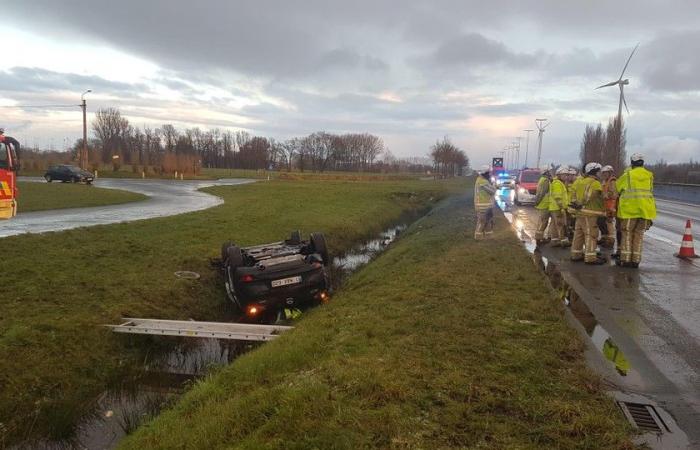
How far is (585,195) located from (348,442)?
8.91 meters

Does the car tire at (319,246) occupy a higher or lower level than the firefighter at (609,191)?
lower

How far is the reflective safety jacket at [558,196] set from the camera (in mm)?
12344

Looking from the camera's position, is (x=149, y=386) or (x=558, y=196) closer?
(x=149, y=386)

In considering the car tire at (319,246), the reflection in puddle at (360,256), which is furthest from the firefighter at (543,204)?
the car tire at (319,246)

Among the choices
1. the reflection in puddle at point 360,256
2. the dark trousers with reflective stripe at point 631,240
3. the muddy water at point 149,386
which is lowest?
the muddy water at point 149,386

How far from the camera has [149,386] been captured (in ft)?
21.9

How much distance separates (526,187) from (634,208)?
1678cm

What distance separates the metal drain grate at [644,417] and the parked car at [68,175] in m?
41.0

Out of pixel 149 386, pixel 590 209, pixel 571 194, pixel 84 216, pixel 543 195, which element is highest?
pixel 571 194

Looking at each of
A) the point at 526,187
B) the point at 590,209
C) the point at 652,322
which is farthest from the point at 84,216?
the point at 526,187

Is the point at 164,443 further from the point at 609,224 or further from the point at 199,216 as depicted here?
the point at 199,216

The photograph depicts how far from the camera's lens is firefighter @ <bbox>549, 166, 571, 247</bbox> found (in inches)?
487

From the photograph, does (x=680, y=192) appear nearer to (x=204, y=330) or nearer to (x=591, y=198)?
(x=591, y=198)

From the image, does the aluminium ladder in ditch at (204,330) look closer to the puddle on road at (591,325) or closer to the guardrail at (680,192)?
the puddle on road at (591,325)
